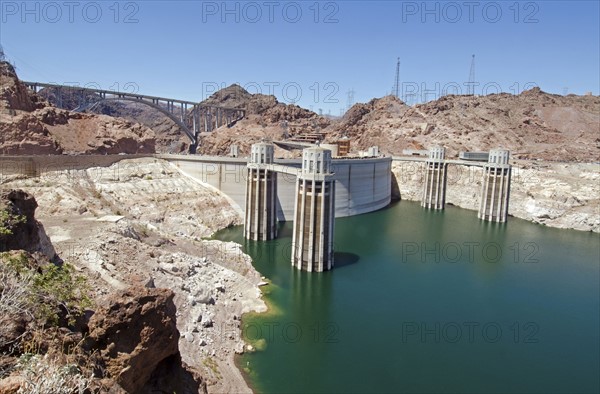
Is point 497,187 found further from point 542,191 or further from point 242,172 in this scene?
point 242,172

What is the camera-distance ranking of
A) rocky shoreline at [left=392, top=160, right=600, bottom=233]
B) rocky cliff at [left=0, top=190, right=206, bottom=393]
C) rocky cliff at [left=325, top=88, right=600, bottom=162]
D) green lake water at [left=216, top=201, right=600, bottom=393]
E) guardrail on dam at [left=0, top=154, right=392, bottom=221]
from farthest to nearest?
rocky cliff at [left=325, top=88, right=600, bottom=162] → rocky shoreline at [left=392, top=160, right=600, bottom=233] → guardrail on dam at [left=0, top=154, right=392, bottom=221] → green lake water at [left=216, top=201, right=600, bottom=393] → rocky cliff at [left=0, top=190, right=206, bottom=393]

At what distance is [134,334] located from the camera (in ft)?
25.6

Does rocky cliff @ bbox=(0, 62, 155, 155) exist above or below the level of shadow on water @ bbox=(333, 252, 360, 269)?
above

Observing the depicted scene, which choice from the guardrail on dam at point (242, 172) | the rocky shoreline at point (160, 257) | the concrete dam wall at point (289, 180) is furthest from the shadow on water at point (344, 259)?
the concrete dam wall at point (289, 180)

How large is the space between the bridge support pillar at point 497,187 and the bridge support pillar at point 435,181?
793 cm

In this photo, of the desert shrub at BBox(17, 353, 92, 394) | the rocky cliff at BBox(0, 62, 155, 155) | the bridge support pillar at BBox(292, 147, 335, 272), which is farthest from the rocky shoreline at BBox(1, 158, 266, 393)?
the bridge support pillar at BBox(292, 147, 335, 272)

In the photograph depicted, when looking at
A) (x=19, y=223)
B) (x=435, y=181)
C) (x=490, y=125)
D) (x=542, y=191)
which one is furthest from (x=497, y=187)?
(x=19, y=223)

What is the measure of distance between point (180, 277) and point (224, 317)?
311 cm

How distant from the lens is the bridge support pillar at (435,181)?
56812 millimetres

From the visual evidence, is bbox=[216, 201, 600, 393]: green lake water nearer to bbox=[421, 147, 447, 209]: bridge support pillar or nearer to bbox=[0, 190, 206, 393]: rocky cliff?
bbox=[0, 190, 206, 393]: rocky cliff

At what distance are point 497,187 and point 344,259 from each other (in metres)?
26.9

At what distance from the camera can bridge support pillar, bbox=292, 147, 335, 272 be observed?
92.5ft

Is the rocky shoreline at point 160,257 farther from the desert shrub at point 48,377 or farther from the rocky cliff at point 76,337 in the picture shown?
the desert shrub at point 48,377

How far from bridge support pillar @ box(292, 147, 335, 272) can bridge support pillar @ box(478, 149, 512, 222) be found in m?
28.3
